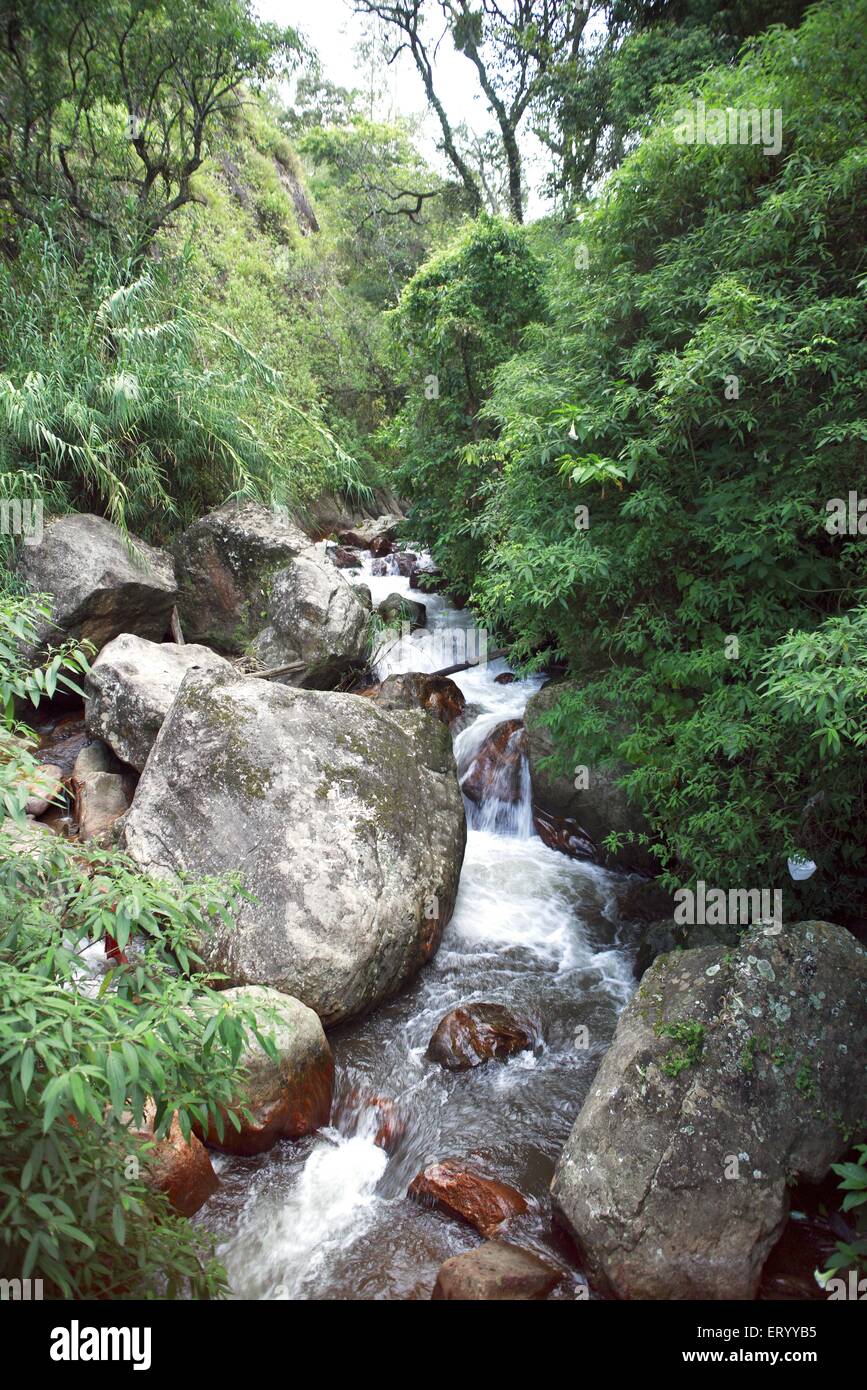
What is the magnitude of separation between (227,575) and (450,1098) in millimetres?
6605

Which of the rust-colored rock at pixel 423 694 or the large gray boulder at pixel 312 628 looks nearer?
the rust-colored rock at pixel 423 694

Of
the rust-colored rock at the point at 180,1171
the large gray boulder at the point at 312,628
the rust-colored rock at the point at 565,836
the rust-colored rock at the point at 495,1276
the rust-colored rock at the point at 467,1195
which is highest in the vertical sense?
the large gray boulder at the point at 312,628

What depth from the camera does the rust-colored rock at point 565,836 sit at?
275 inches

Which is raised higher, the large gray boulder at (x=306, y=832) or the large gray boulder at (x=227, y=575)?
the large gray boulder at (x=227, y=575)

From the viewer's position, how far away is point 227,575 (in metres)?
9.16

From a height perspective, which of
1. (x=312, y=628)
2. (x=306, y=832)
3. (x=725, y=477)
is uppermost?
(x=725, y=477)

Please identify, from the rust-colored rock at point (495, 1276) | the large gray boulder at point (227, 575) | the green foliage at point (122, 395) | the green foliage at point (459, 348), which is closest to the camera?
the rust-colored rock at point (495, 1276)

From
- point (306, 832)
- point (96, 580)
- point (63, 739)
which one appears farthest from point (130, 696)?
point (306, 832)

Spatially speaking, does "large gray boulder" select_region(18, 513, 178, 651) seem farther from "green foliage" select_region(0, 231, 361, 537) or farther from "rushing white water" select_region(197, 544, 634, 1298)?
"rushing white water" select_region(197, 544, 634, 1298)

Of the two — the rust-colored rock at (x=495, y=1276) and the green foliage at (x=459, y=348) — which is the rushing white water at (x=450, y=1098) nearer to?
the rust-colored rock at (x=495, y=1276)

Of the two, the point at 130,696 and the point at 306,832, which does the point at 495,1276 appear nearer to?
the point at 306,832

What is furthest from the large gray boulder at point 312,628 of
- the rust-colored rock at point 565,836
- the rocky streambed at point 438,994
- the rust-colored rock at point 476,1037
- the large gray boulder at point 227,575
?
the rust-colored rock at point 476,1037

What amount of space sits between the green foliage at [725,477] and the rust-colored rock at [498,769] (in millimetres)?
2287
